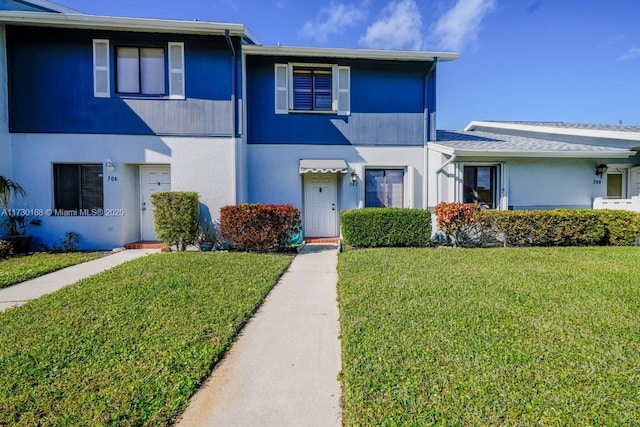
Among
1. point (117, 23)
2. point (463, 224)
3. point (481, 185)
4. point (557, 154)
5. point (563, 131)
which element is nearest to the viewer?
point (117, 23)

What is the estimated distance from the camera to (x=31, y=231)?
36.7 feet

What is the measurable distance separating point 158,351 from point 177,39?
11.7 m

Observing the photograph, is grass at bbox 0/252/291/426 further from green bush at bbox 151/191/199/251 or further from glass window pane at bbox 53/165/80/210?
glass window pane at bbox 53/165/80/210

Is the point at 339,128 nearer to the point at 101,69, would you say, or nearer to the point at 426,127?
the point at 426,127

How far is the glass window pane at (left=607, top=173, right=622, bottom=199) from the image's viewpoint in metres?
14.2

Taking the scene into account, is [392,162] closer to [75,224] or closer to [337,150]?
[337,150]

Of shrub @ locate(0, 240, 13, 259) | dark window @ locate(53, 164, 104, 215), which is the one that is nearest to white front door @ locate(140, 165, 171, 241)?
dark window @ locate(53, 164, 104, 215)

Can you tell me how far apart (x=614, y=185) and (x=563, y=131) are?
3.39m

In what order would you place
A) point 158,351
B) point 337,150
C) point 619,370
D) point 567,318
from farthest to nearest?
1. point 337,150
2. point 567,318
3. point 158,351
4. point 619,370

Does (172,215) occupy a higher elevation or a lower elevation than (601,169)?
lower

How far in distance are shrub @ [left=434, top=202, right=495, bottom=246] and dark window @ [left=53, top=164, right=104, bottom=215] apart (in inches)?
519

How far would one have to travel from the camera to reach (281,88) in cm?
1266

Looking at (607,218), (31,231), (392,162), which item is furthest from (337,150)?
(31,231)

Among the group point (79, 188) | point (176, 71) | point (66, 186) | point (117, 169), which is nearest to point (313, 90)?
point (176, 71)
